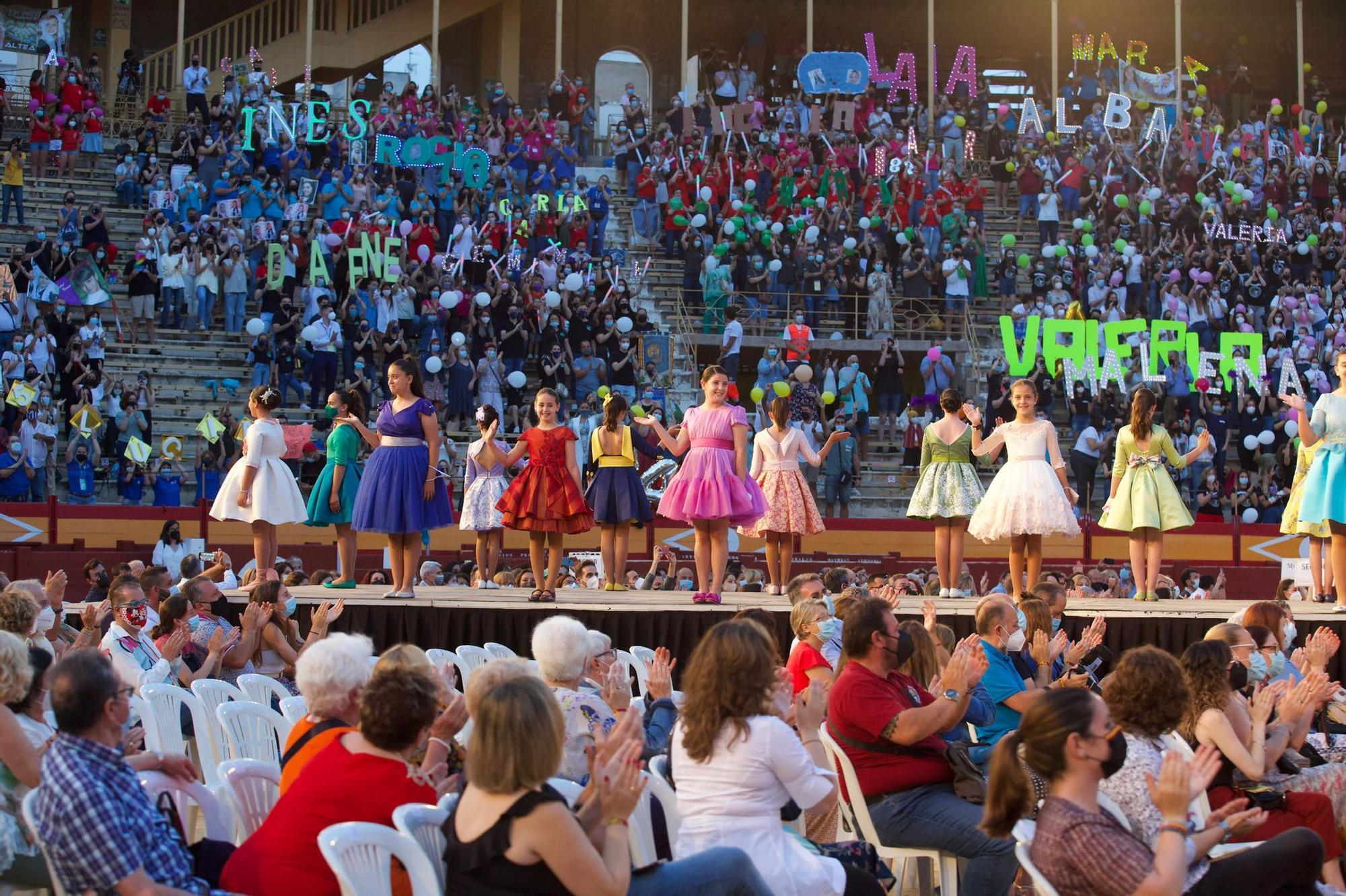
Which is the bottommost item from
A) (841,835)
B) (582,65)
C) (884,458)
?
(841,835)

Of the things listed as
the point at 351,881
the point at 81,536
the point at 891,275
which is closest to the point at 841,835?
the point at 351,881

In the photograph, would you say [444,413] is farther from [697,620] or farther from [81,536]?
[697,620]

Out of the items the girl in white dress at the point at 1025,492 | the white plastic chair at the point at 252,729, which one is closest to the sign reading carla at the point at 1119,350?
the girl in white dress at the point at 1025,492

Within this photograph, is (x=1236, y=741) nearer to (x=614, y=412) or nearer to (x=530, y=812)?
(x=530, y=812)

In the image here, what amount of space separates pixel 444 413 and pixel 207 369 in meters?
3.62

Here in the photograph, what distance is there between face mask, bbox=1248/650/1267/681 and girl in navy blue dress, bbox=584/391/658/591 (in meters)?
4.98

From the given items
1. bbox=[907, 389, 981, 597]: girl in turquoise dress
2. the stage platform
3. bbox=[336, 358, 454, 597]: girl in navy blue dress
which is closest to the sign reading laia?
bbox=[907, 389, 981, 597]: girl in turquoise dress

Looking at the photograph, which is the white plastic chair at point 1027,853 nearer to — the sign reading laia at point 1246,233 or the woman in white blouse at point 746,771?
the woman in white blouse at point 746,771

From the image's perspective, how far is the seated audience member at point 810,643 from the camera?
739 cm

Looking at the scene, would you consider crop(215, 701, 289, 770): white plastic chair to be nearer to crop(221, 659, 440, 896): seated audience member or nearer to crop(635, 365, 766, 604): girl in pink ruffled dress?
crop(221, 659, 440, 896): seated audience member

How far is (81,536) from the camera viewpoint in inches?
711

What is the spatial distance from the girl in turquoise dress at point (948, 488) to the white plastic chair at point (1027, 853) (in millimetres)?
7028

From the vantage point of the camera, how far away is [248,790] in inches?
214

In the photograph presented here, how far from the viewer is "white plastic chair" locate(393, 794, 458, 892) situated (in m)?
4.46
